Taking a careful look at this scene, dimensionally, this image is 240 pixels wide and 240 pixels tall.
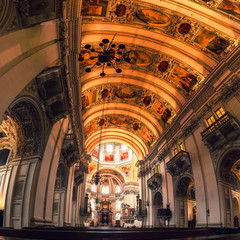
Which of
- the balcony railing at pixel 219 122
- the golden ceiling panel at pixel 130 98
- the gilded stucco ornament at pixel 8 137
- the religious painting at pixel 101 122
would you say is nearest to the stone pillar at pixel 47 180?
the gilded stucco ornament at pixel 8 137

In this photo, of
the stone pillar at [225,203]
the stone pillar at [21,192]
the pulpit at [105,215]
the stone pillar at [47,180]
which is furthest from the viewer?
the pulpit at [105,215]

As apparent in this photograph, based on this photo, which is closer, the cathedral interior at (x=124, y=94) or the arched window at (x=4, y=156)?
the cathedral interior at (x=124, y=94)

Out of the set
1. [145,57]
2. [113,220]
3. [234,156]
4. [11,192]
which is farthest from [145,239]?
[113,220]

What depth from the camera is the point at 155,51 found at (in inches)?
470

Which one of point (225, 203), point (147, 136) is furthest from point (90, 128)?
point (225, 203)

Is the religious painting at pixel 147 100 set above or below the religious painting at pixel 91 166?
above

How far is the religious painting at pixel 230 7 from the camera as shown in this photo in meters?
8.19

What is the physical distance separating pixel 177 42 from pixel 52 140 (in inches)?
348

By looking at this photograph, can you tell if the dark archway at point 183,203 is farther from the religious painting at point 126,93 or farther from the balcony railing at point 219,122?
the religious painting at point 126,93

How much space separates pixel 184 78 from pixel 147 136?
906 centimetres

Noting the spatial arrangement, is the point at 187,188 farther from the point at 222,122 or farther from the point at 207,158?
the point at 222,122

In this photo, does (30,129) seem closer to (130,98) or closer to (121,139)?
(130,98)

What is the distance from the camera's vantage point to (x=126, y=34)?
1083 centimetres

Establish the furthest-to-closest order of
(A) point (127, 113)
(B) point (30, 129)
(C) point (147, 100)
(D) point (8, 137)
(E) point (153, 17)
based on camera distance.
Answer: (A) point (127, 113) → (C) point (147, 100) → (D) point (8, 137) → (E) point (153, 17) → (B) point (30, 129)
